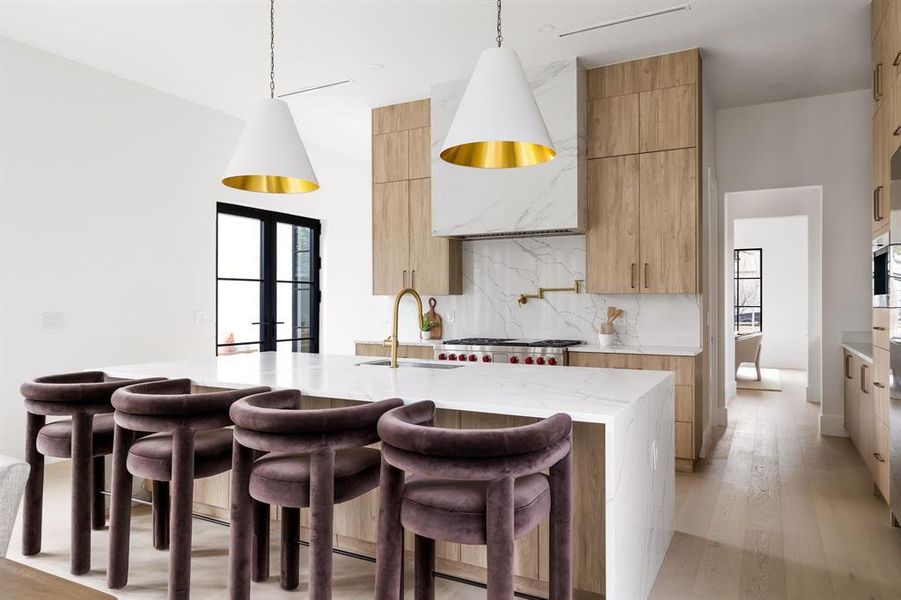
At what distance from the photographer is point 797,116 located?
5.23m

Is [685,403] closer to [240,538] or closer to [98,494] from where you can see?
[240,538]

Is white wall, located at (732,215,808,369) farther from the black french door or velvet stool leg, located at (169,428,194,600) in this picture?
velvet stool leg, located at (169,428,194,600)

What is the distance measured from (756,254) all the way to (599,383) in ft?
32.0

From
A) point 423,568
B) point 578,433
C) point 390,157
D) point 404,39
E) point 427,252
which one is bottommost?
point 423,568

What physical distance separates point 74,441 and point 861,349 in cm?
475

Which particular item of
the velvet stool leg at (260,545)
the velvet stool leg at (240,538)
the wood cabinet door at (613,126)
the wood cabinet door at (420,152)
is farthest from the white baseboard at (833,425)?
the velvet stool leg at (240,538)

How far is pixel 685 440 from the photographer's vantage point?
13.2 feet

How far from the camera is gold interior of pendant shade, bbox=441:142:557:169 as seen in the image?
8.19 feet

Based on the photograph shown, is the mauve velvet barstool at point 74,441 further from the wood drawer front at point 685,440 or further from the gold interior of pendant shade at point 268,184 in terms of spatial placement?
the wood drawer front at point 685,440

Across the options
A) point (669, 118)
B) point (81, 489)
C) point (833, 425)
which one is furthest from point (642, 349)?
point (81, 489)

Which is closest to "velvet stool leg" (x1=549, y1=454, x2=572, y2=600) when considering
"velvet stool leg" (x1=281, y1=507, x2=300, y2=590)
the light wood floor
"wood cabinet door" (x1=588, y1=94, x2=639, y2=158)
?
the light wood floor

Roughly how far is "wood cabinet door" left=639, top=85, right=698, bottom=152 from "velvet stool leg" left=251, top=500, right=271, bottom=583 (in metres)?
3.44

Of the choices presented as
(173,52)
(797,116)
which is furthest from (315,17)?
(797,116)

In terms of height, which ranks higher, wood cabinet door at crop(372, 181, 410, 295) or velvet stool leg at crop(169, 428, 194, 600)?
wood cabinet door at crop(372, 181, 410, 295)
